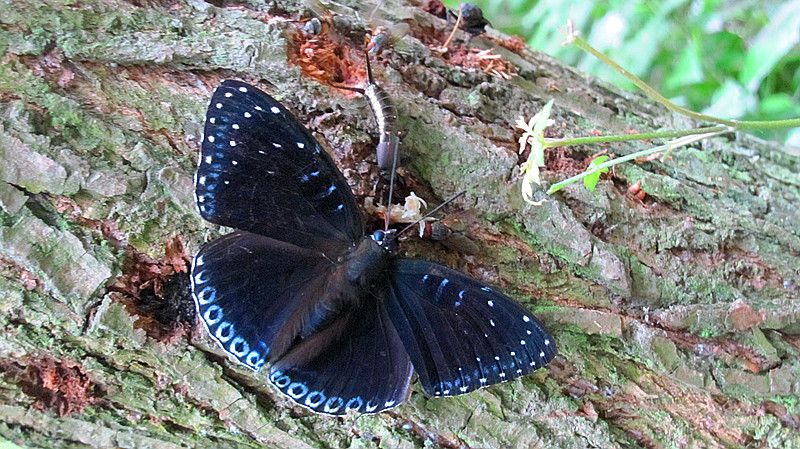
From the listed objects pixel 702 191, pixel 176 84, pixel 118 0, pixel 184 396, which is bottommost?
pixel 184 396

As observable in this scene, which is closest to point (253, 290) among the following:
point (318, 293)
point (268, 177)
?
point (318, 293)

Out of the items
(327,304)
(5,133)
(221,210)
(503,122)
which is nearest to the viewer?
(5,133)

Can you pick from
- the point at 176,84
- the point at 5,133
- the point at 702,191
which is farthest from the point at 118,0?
the point at 702,191

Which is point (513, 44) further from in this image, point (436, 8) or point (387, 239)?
point (387, 239)

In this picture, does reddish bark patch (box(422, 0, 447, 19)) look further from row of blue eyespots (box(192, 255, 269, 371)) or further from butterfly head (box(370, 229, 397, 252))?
row of blue eyespots (box(192, 255, 269, 371))

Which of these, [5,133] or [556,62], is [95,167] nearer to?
[5,133]

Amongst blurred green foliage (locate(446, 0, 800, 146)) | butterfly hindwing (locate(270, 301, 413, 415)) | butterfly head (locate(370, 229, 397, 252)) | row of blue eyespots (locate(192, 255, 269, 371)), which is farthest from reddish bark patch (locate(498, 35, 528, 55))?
row of blue eyespots (locate(192, 255, 269, 371))

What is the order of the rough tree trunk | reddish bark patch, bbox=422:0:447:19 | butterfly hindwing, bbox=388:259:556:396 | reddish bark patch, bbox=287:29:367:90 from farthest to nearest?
reddish bark patch, bbox=422:0:447:19
reddish bark patch, bbox=287:29:367:90
butterfly hindwing, bbox=388:259:556:396
the rough tree trunk
